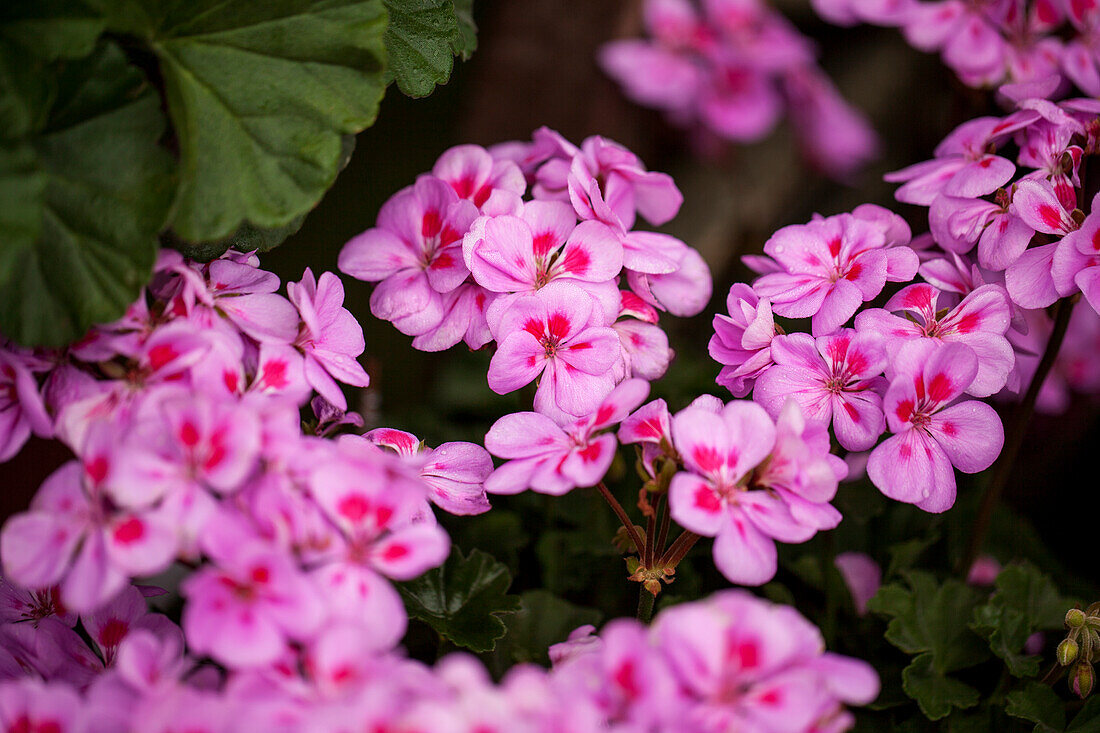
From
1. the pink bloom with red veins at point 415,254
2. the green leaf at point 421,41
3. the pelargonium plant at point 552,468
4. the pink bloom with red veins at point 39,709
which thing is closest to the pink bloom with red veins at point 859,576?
the pelargonium plant at point 552,468

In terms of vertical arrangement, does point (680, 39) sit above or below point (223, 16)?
below

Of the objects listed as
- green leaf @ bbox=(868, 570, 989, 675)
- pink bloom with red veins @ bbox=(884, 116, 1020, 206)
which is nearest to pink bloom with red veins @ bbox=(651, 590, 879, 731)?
green leaf @ bbox=(868, 570, 989, 675)

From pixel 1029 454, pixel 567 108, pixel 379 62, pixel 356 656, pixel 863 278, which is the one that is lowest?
pixel 1029 454

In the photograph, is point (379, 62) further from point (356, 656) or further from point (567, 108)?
point (567, 108)

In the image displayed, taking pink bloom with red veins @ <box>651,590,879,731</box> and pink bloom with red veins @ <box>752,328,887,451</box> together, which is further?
pink bloom with red veins @ <box>752,328,887,451</box>

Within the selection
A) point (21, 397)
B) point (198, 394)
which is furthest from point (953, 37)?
point (21, 397)

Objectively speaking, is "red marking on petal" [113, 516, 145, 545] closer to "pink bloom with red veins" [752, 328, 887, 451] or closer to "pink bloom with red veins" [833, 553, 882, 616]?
"pink bloom with red veins" [752, 328, 887, 451]
